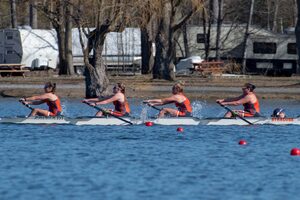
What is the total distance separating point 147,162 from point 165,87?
2480 cm

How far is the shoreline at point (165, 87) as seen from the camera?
45969 mm

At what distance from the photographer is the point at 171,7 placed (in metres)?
50.0

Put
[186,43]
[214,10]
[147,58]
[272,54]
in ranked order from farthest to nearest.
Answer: [214,10] → [186,43] → [272,54] → [147,58]

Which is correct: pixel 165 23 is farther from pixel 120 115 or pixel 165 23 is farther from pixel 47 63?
pixel 120 115

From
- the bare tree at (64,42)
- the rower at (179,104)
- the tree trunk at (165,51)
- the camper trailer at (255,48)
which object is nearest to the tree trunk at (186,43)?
the camper trailer at (255,48)

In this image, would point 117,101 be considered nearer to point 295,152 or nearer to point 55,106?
point 55,106

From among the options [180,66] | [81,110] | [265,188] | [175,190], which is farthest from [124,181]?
[180,66]

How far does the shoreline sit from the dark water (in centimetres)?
1324

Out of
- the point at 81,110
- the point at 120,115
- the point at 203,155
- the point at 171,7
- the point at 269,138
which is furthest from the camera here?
the point at 171,7

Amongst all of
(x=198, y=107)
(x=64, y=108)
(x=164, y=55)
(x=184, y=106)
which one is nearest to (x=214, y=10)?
(x=164, y=55)

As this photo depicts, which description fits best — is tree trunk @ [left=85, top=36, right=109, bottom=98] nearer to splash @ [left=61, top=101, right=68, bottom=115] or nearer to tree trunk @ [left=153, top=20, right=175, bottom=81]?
splash @ [left=61, top=101, right=68, bottom=115]

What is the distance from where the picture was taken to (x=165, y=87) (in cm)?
4834

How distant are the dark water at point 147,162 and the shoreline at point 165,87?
13243 mm

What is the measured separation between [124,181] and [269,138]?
33.6 ft
